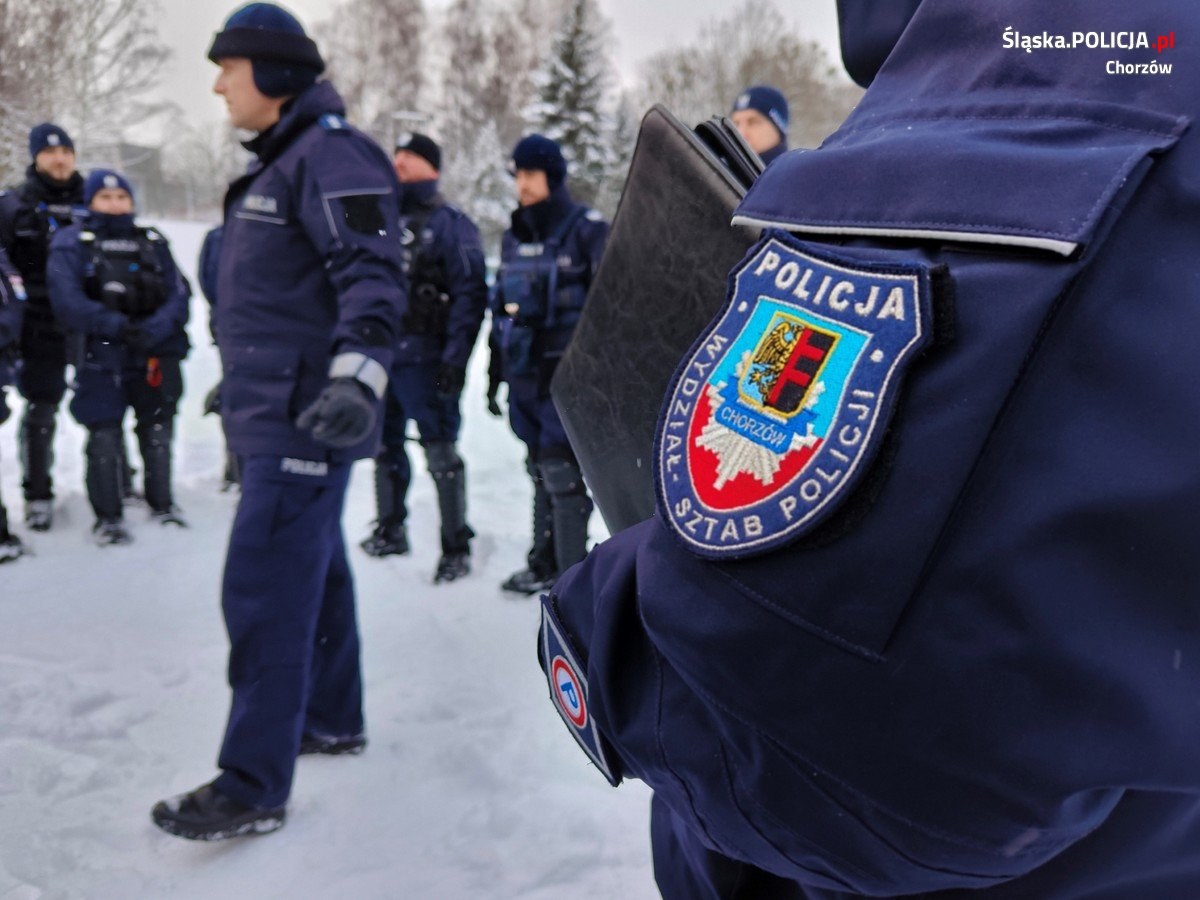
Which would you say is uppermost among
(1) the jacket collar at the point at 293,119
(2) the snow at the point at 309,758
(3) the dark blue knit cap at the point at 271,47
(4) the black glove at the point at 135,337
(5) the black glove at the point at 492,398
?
(3) the dark blue knit cap at the point at 271,47

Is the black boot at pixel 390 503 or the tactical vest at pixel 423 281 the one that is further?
the black boot at pixel 390 503

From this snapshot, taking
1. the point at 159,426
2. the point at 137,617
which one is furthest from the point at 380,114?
the point at 137,617

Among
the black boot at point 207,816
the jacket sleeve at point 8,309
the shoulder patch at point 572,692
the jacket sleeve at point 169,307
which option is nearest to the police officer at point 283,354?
the black boot at point 207,816

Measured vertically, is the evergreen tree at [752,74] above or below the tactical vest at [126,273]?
above

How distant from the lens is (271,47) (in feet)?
7.07

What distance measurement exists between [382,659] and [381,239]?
5.76ft

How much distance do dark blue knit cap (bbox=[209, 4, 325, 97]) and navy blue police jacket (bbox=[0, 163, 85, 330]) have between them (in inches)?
128

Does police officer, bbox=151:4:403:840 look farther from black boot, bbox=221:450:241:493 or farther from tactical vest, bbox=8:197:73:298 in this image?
black boot, bbox=221:450:241:493

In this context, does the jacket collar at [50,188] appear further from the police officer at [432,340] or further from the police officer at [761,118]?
the police officer at [761,118]

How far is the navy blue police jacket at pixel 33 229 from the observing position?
15.2ft

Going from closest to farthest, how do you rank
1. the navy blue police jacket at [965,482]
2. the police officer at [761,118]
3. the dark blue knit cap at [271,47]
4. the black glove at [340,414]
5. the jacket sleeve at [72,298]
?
the navy blue police jacket at [965,482], the black glove at [340,414], the dark blue knit cap at [271,47], the police officer at [761,118], the jacket sleeve at [72,298]

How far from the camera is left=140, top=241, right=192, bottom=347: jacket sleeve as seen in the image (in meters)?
4.72

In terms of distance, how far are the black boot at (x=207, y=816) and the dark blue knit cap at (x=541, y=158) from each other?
9.59ft

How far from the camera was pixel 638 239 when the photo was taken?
0.89 metres
